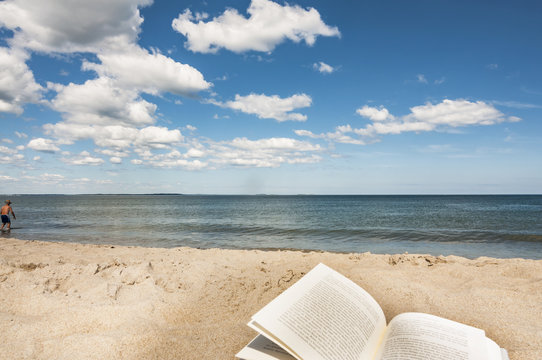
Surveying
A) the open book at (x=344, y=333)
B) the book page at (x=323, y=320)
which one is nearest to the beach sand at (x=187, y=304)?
the open book at (x=344, y=333)

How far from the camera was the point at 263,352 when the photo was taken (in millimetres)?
1660

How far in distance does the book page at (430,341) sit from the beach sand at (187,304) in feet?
2.16

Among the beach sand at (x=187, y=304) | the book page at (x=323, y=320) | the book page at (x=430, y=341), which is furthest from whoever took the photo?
the beach sand at (x=187, y=304)

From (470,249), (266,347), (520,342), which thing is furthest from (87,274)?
(470,249)

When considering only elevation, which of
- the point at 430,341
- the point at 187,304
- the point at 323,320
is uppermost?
the point at 323,320

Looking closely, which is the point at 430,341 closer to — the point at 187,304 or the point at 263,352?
the point at 263,352

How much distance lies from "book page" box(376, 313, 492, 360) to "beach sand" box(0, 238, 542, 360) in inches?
25.9

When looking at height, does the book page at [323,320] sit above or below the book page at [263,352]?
above

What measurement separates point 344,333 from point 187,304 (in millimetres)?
2165

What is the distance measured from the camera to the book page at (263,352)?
1.60 meters

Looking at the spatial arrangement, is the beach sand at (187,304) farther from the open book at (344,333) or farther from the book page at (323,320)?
the book page at (323,320)

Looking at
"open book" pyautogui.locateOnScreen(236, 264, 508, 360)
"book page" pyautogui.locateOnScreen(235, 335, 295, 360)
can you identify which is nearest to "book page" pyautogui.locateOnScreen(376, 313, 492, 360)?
"open book" pyautogui.locateOnScreen(236, 264, 508, 360)

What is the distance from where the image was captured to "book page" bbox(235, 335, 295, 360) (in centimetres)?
160

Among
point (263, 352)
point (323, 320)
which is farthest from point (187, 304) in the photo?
point (323, 320)
